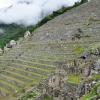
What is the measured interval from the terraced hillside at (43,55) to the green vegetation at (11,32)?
20.8 m

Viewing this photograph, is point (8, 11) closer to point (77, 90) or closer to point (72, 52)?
point (72, 52)

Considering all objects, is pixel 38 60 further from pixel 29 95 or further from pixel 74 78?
pixel 74 78

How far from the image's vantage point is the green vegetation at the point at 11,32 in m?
63.6

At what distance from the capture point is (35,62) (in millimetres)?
29984

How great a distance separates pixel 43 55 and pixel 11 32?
40.2 m

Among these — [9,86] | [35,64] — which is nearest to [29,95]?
[9,86]

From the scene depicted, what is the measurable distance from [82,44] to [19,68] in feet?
26.7

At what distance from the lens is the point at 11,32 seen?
69.5m

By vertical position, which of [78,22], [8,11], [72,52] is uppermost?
[8,11]

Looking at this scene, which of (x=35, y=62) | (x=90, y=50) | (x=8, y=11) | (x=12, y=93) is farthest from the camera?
(x=8, y=11)

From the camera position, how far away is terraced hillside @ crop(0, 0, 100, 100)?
25484mm

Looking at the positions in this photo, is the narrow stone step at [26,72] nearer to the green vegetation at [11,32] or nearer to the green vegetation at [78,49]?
the green vegetation at [78,49]

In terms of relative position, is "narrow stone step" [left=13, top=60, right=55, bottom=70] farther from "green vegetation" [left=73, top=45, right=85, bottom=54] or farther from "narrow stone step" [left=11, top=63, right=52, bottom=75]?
"green vegetation" [left=73, top=45, right=85, bottom=54]

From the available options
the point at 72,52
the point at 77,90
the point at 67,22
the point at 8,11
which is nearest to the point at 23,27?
the point at 8,11
